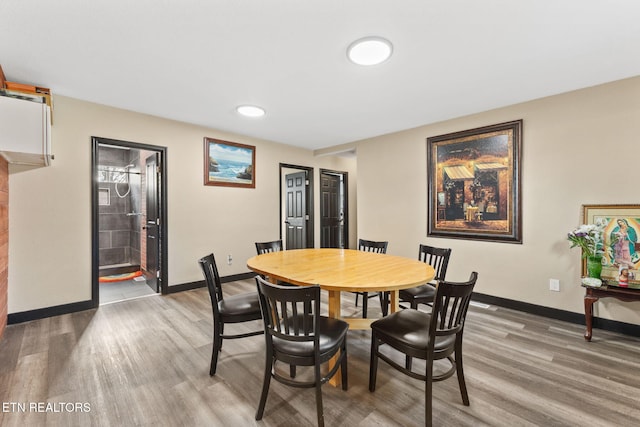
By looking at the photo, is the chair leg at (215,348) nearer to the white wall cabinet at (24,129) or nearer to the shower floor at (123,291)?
the white wall cabinet at (24,129)

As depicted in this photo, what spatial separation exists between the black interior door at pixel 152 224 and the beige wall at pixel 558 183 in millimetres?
3949

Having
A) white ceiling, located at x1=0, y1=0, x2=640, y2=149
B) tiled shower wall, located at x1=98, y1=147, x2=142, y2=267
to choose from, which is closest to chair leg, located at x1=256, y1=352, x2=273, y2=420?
white ceiling, located at x1=0, y1=0, x2=640, y2=149

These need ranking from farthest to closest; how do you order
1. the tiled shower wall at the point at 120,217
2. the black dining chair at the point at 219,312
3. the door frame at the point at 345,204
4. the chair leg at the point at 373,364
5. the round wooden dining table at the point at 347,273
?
the door frame at the point at 345,204
the tiled shower wall at the point at 120,217
the black dining chair at the point at 219,312
the chair leg at the point at 373,364
the round wooden dining table at the point at 347,273

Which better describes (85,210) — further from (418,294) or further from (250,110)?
(418,294)

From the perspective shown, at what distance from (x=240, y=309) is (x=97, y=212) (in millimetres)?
2593

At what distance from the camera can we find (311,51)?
2219 mm

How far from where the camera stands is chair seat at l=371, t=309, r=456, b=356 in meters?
1.58

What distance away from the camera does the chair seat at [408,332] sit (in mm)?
1585

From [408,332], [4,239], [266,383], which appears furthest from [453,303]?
[4,239]

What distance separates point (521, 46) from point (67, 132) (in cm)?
462

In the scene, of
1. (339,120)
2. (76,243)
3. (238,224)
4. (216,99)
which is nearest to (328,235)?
(238,224)

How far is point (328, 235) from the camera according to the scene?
6.26 m

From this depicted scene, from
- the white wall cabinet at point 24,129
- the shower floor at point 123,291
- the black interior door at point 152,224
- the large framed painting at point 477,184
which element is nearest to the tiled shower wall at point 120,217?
the shower floor at point 123,291

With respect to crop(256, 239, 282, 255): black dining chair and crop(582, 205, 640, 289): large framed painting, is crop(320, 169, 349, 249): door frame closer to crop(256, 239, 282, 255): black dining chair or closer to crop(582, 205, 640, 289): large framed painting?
crop(256, 239, 282, 255): black dining chair
